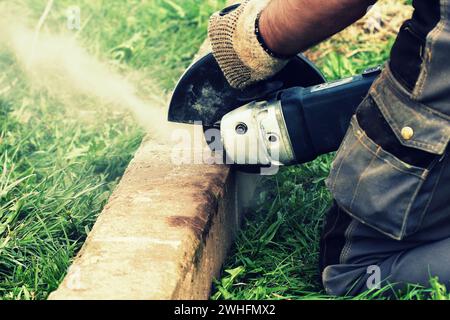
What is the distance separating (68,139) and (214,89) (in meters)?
0.99

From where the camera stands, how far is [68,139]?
10.7 feet

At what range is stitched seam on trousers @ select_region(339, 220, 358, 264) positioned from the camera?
216cm

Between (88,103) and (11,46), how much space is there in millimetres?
596

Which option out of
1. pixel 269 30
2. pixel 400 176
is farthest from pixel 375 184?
pixel 269 30

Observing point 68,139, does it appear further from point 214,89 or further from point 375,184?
point 375,184

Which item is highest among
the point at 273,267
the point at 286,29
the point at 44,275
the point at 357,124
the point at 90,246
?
→ the point at 286,29

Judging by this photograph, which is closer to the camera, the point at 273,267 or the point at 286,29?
the point at 286,29

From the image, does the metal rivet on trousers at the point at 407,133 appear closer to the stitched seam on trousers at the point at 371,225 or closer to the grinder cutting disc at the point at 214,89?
the stitched seam on trousers at the point at 371,225

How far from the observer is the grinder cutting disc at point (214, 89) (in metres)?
2.44

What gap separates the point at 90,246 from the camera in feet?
6.96

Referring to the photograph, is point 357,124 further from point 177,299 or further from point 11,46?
point 11,46

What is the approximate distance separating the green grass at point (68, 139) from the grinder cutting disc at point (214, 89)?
502mm
